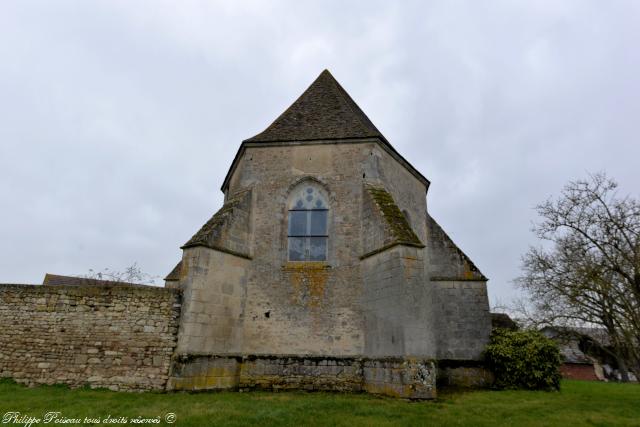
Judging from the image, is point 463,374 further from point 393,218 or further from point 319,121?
point 319,121

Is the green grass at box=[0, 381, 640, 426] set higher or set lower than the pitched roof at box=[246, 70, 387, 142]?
lower

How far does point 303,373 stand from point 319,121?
7.62 metres

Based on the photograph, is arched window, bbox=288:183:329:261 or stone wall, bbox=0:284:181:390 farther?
arched window, bbox=288:183:329:261

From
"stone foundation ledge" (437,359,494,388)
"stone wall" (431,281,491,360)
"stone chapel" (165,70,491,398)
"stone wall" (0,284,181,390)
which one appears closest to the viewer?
"stone wall" (0,284,181,390)

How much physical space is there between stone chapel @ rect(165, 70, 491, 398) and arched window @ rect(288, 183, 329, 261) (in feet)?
0.10

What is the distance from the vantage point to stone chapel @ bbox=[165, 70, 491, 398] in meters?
9.05

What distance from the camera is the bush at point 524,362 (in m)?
Answer: 11.2

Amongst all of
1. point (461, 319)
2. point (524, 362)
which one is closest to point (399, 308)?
point (461, 319)

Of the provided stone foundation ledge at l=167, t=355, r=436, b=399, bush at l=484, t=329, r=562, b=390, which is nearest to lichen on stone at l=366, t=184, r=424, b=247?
stone foundation ledge at l=167, t=355, r=436, b=399

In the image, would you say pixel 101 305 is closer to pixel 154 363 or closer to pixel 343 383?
pixel 154 363

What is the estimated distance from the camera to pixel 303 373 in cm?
988

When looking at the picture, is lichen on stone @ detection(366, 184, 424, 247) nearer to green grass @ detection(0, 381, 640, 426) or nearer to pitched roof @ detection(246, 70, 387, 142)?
pitched roof @ detection(246, 70, 387, 142)

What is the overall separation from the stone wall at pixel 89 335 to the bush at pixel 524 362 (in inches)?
358

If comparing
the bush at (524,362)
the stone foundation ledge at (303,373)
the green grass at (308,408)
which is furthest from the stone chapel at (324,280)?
the green grass at (308,408)
